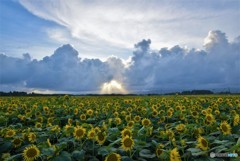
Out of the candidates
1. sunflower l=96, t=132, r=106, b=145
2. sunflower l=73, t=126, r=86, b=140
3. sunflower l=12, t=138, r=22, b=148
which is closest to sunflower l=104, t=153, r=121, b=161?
sunflower l=96, t=132, r=106, b=145

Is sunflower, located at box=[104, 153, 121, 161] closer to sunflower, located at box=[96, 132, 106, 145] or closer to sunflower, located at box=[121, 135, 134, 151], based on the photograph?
sunflower, located at box=[121, 135, 134, 151]

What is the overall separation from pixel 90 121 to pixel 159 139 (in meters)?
3.88

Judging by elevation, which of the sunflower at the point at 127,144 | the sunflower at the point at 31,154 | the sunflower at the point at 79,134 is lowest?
the sunflower at the point at 31,154

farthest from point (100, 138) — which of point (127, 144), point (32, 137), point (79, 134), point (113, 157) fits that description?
point (32, 137)

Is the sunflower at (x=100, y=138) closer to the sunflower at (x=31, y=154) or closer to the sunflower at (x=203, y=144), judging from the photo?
the sunflower at (x=31, y=154)

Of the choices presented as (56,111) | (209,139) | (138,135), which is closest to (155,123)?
(138,135)

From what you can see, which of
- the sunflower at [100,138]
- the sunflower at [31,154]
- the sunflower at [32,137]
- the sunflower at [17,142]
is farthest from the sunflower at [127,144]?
the sunflower at [17,142]

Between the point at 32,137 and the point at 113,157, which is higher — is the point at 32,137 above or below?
above

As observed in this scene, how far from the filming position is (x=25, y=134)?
7.99 metres

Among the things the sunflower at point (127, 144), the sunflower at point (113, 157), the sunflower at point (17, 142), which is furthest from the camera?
the sunflower at point (17, 142)

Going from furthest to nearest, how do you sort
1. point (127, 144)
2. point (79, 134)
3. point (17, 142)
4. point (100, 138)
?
point (17, 142)
point (79, 134)
point (100, 138)
point (127, 144)

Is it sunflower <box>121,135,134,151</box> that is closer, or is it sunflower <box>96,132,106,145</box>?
sunflower <box>121,135,134,151</box>

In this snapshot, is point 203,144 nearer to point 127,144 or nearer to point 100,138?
point 127,144

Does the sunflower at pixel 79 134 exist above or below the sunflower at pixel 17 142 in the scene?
above
